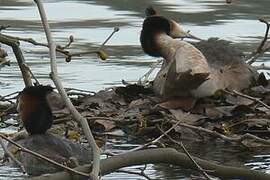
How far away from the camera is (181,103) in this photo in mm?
8703

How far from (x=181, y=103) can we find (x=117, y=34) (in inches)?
199

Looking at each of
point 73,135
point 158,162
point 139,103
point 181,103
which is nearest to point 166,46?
point 139,103

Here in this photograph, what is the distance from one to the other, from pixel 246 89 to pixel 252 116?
0.68 metres

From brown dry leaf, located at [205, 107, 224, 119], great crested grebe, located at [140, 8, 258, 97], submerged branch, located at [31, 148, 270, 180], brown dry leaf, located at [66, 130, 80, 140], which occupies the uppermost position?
submerged branch, located at [31, 148, 270, 180]

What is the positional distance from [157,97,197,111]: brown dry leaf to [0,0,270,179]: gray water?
581mm

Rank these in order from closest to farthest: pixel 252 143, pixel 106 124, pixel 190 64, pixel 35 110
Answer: pixel 35 110 → pixel 252 143 → pixel 106 124 → pixel 190 64

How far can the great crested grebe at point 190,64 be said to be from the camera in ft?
28.8

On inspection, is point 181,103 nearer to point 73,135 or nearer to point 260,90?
point 260,90

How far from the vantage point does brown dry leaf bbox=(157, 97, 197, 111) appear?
28.4 feet

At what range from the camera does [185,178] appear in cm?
705

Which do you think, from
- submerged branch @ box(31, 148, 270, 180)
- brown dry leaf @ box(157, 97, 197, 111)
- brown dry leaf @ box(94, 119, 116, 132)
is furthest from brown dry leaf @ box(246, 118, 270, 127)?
submerged branch @ box(31, 148, 270, 180)

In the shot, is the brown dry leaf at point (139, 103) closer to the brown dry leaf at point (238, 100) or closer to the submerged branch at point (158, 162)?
the brown dry leaf at point (238, 100)

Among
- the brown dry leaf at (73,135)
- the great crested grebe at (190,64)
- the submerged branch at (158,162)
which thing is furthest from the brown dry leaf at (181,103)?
the submerged branch at (158,162)

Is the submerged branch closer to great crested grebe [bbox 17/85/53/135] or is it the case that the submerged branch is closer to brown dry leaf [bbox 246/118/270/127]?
great crested grebe [bbox 17/85/53/135]
